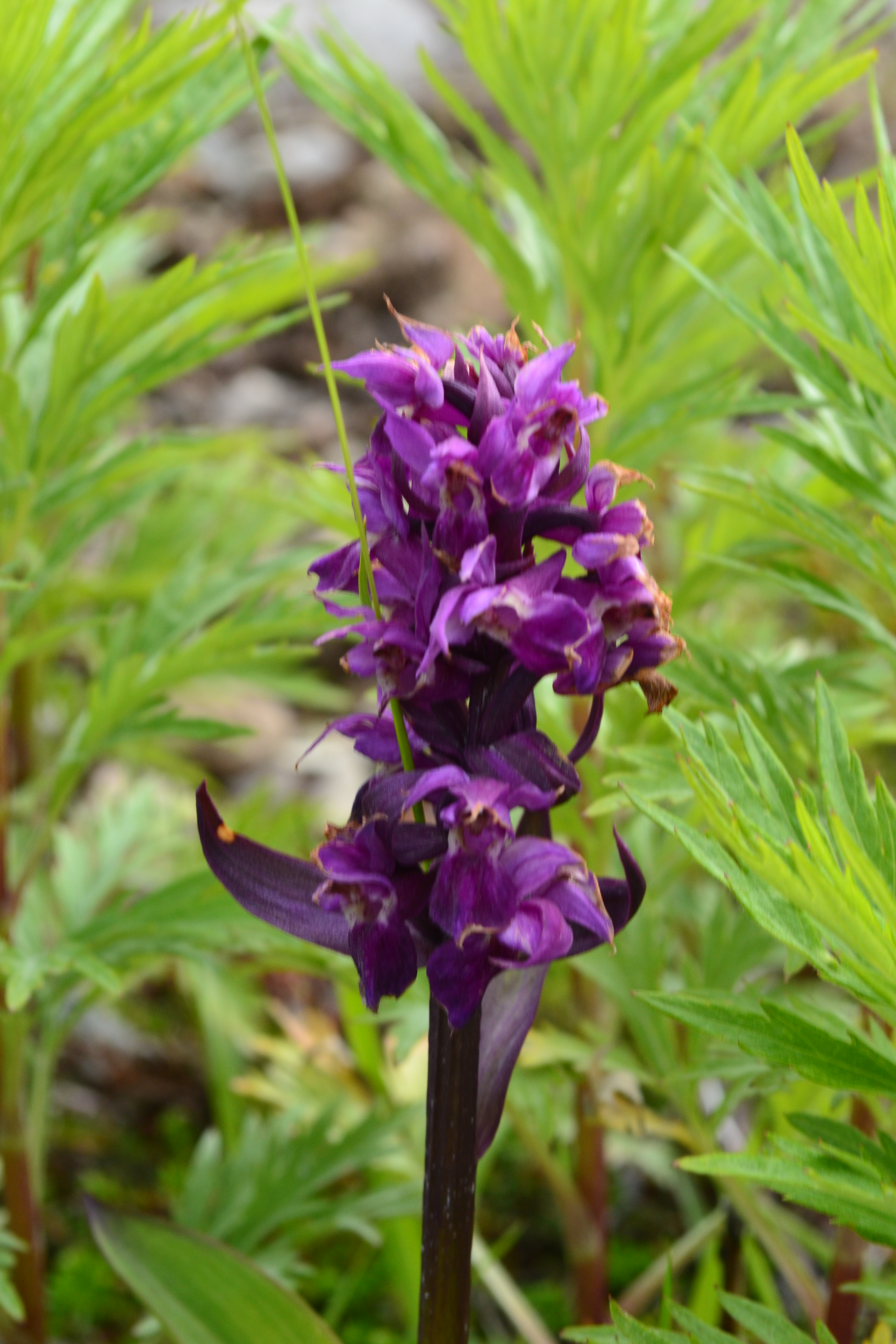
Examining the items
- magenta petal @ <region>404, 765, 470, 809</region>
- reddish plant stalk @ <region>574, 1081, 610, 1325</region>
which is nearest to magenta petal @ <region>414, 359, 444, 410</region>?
magenta petal @ <region>404, 765, 470, 809</region>

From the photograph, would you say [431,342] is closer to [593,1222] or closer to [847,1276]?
[847,1276]

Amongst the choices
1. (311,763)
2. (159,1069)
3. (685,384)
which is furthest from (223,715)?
(685,384)

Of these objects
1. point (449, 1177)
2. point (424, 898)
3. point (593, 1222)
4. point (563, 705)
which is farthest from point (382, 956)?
point (593, 1222)

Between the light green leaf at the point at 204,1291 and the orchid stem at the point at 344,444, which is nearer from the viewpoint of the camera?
the orchid stem at the point at 344,444

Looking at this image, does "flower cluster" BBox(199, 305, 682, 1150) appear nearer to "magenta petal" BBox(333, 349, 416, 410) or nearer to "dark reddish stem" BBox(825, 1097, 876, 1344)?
"magenta petal" BBox(333, 349, 416, 410)

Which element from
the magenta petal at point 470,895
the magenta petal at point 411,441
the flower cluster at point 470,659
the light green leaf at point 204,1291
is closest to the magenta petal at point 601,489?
the flower cluster at point 470,659

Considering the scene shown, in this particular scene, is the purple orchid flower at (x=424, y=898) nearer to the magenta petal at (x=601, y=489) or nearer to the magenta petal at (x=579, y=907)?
the magenta petal at (x=579, y=907)
